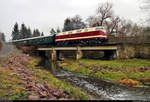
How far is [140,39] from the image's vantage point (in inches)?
899

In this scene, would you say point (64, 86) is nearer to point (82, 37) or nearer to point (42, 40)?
point (82, 37)

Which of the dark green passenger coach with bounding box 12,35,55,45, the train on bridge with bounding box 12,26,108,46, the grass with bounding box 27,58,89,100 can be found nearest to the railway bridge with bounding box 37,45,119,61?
the train on bridge with bounding box 12,26,108,46

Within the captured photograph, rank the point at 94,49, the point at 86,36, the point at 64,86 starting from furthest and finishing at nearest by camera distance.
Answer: the point at 86,36 < the point at 94,49 < the point at 64,86

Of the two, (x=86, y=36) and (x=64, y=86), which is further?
(x=86, y=36)

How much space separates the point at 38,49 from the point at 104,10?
28.5 metres

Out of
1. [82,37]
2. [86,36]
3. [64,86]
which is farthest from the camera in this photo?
[82,37]

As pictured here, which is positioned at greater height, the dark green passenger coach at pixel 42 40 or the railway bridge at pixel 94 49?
the dark green passenger coach at pixel 42 40

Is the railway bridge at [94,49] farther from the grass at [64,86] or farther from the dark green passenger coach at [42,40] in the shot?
the grass at [64,86]

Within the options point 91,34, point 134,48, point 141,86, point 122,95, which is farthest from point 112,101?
point 91,34

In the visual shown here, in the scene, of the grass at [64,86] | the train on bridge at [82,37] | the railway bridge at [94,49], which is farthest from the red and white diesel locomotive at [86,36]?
the grass at [64,86]

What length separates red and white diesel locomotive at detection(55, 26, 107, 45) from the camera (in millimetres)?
25906

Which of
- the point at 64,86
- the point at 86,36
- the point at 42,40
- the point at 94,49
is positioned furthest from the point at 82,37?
the point at 64,86

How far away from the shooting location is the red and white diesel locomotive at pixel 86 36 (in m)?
25.9

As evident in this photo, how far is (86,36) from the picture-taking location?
91.0 feet
